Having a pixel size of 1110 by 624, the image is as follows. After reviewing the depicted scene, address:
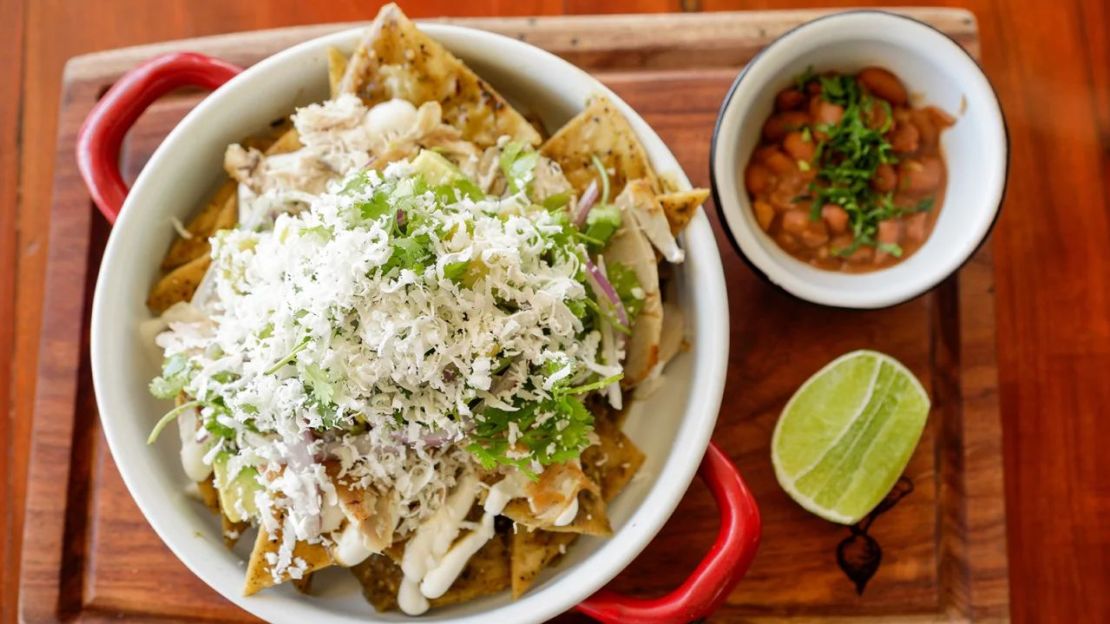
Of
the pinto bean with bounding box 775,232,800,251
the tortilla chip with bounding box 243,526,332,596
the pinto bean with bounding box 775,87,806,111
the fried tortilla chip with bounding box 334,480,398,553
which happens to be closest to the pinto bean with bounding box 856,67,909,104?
the pinto bean with bounding box 775,87,806,111

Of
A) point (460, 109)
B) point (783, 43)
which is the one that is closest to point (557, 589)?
point (460, 109)

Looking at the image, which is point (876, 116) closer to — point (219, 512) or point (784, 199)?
point (784, 199)

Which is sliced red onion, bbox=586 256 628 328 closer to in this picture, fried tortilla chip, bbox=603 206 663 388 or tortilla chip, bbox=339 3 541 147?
fried tortilla chip, bbox=603 206 663 388

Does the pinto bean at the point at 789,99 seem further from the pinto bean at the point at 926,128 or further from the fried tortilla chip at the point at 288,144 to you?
the fried tortilla chip at the point at 288,144

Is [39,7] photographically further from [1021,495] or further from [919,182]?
[1021,495]

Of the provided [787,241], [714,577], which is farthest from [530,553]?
[787,241]
